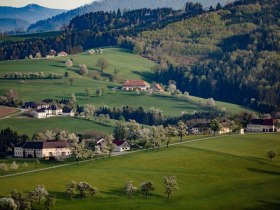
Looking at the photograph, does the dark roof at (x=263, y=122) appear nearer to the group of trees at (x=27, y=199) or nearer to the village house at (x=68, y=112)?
the village house at (x=68, y=112)

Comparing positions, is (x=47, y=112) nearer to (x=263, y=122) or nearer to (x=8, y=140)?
(x=8, y=140)

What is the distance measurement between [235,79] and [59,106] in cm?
6329

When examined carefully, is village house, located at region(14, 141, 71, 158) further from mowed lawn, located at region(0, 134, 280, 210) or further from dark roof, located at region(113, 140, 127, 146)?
mowed lawn, located at region(0, 134, 280, 210)

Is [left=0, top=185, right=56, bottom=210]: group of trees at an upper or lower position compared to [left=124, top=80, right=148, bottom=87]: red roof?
lower

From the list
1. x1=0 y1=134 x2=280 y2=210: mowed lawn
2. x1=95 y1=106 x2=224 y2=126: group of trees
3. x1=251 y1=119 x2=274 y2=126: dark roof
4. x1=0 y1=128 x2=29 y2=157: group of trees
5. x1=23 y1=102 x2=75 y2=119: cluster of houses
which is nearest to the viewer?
x1=0 y1=134 x2=280 y2=210: mowed lawn

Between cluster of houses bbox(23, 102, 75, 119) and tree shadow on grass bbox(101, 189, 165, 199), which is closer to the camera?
tree shadow on grass bbox(101, 189, 165, 199)

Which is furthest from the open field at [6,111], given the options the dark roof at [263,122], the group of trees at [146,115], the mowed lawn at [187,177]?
the dark roof at [263,122]

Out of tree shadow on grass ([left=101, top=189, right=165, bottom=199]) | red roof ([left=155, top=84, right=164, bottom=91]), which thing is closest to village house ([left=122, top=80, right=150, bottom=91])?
red roof ([left=155, top=84, right=164, bottom=91])

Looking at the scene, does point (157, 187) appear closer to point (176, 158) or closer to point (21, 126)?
point (176, 158)

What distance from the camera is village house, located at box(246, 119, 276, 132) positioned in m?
125

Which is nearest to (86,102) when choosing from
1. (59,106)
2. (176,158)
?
(59,106)

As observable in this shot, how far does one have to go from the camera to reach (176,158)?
101 m

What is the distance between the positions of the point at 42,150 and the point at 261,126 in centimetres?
4070

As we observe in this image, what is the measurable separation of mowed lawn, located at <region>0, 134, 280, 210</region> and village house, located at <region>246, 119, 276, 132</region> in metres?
13.5
